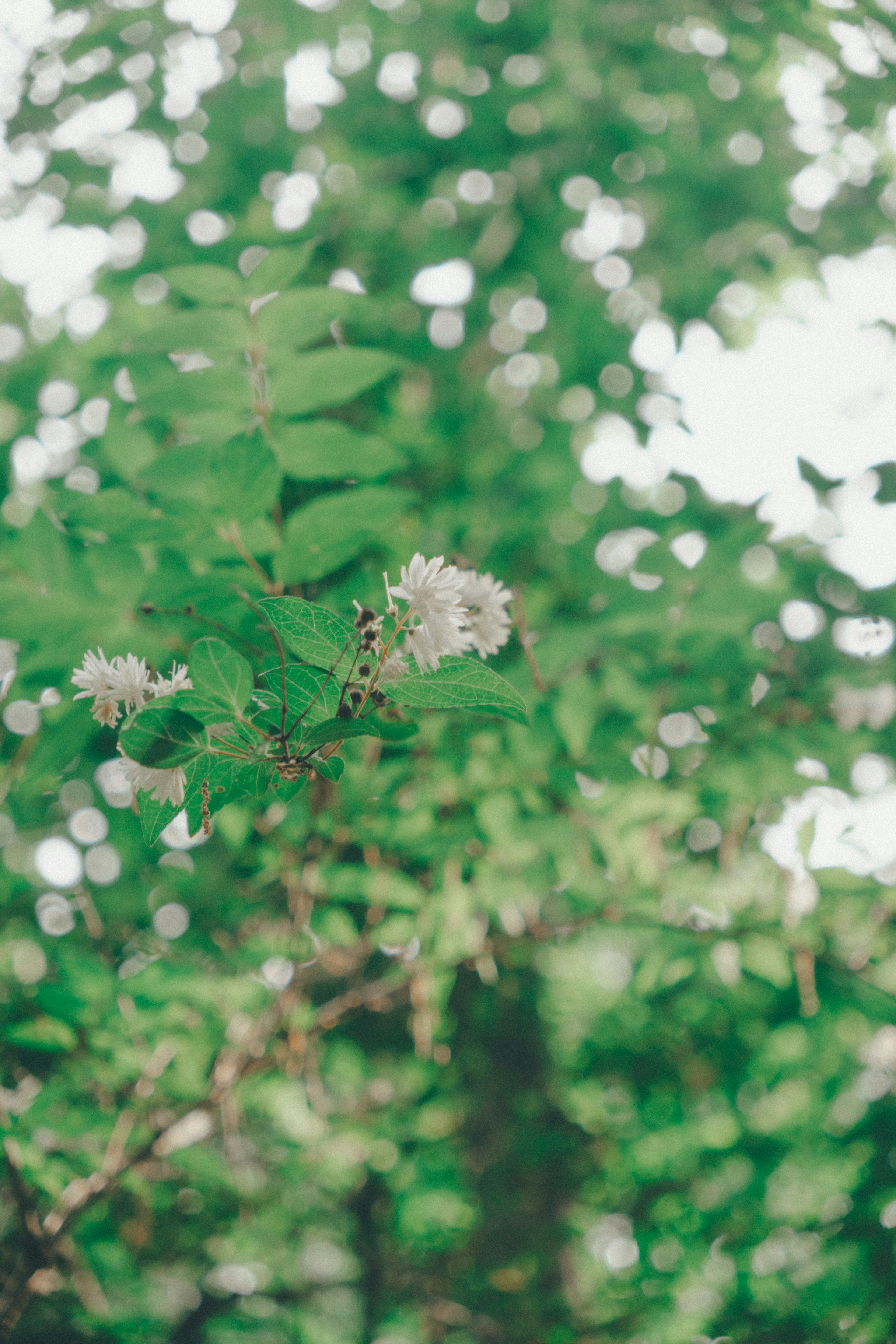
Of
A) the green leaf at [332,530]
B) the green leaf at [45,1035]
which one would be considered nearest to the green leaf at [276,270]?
the green leaf at [332,530]

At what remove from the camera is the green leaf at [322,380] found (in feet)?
3.12

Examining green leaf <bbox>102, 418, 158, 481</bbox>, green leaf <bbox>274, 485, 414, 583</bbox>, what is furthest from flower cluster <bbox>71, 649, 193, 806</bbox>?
green leaf <bbox>102, 418, 158, 481</bbox>

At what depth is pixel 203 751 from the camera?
551mm

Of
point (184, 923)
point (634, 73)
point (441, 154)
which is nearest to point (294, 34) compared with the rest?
point (441, 154)

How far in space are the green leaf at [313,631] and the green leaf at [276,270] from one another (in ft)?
1.80

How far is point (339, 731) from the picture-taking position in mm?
527

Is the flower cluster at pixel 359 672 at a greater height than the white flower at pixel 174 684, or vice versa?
the flower cluster at pixel 359 672

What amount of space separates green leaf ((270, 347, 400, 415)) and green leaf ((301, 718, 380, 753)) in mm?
548

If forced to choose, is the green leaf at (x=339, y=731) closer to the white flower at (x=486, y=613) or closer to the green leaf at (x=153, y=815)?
the green leaf at (x=153, y=815)

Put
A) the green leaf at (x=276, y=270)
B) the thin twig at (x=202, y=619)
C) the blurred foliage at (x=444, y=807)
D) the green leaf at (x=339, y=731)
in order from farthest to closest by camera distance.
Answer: the blurred foliage at (x=444, y=807), the green leaf at (x=276, y=270), the thin twig at (x=202, y=619), the green leaf at (x=339, y=731)

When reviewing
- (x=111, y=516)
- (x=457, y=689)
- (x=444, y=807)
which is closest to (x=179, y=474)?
(x=111, y=516)

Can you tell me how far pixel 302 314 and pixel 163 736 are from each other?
2.02ft

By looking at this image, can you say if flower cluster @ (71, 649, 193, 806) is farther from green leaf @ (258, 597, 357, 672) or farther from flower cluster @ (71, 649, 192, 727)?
green leaf @ (258, 597, 357, 672)

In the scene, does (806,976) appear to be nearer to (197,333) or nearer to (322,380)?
(322,380)
